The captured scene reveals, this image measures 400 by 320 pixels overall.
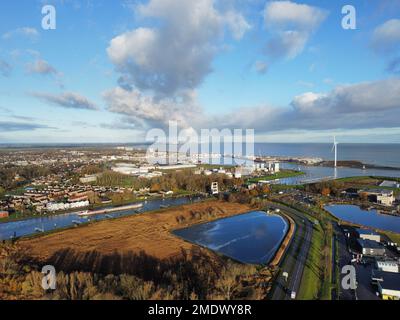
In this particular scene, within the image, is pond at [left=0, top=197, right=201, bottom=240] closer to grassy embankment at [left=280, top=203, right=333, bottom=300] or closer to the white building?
the white building

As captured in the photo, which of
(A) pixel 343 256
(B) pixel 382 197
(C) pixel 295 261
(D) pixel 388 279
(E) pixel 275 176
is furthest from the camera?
(E) pixel 275 176

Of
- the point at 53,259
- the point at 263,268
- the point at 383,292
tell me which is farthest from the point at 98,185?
the point at 383,292

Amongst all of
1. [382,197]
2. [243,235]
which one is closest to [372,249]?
[243,235]

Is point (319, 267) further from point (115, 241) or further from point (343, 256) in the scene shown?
A: point (115, 241)

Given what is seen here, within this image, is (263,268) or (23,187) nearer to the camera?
(263,268)

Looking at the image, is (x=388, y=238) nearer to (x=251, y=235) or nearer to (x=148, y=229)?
(x=251, y=235)
